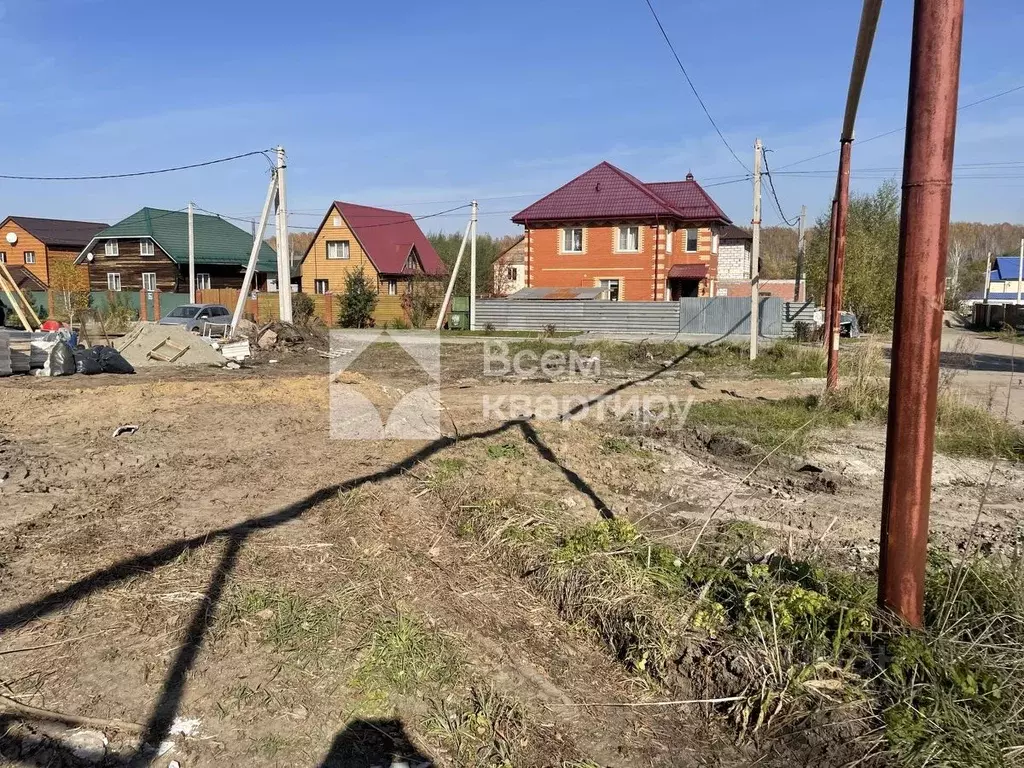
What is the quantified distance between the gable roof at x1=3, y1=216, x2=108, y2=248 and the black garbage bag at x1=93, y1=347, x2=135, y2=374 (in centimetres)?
3601

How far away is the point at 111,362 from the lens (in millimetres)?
13852

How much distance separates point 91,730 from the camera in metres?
2.79

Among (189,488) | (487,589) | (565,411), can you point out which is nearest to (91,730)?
(487,589)

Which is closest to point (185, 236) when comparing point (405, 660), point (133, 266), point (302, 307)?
point (133, 266)

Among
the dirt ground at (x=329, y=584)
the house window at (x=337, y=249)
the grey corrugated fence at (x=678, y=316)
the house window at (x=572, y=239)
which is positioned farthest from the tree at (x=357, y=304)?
the dirt ground at (x=329, y=584)

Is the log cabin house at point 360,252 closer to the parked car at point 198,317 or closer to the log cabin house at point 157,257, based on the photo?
the log cabin house at point 157,257

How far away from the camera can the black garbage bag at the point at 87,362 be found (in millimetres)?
13359

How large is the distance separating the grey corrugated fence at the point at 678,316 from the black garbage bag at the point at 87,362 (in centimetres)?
1638

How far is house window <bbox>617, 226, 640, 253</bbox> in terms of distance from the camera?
109 feet

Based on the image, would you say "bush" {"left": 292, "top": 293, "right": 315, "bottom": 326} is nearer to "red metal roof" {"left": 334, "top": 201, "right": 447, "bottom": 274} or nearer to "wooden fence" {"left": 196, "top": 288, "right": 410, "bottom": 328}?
"wooden fence" {"left": 196, "top": 288, "right": 410, "bottom": 328}

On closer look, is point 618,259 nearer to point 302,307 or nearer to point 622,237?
point 622,237

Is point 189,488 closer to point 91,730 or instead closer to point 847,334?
point 91,730

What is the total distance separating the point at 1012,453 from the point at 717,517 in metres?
4.38

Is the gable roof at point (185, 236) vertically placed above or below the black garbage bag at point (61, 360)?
above
